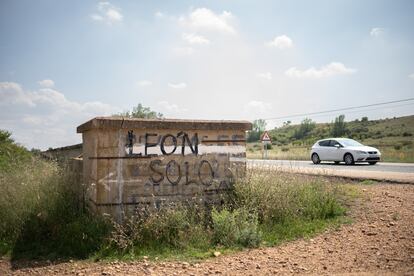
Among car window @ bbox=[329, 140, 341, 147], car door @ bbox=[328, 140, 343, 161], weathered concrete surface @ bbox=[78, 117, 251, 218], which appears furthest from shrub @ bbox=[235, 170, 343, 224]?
car window @ bbox=[329, 140, 341, 147]

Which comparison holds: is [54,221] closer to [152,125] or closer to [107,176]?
[107,176]

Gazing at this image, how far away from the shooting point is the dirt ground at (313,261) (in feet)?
15.9

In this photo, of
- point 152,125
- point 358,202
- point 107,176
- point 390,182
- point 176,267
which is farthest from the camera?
point 390,182

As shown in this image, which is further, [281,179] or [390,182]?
[390,182]

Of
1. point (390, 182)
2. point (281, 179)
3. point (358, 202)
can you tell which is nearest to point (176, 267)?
point (281, 179)

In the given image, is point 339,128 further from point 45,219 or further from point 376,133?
point 45,219

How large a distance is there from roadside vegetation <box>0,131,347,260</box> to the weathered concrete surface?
0.96 ft

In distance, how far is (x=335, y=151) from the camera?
2128 cm

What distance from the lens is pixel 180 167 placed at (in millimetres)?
6949

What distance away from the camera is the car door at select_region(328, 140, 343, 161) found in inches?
828

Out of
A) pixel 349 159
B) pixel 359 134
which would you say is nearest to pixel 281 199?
pixel 349 159

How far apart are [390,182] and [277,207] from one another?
6204 mm

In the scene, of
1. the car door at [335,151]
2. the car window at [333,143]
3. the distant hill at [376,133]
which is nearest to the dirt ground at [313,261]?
the car door at [335,151]

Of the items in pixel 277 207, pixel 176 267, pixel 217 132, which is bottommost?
pixel 176 267
